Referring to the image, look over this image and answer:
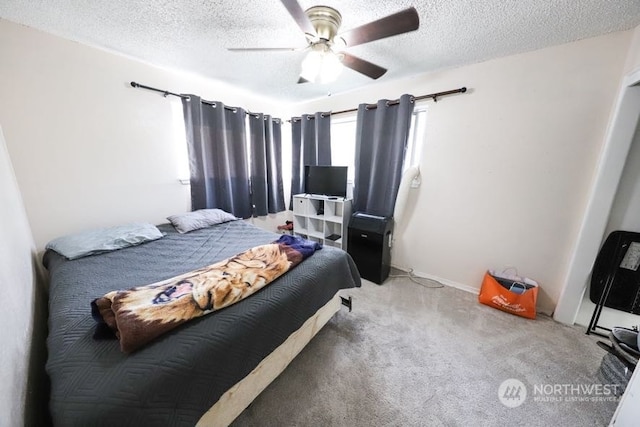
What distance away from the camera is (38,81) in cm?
163

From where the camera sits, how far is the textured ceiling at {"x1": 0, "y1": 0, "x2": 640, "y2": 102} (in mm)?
1308

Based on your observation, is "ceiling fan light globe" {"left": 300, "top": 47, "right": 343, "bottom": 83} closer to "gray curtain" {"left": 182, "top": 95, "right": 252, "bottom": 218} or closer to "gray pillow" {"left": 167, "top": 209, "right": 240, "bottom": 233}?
"gray curtain" {"left": 182, "top": 95, "right": 252, "bottom": 218}

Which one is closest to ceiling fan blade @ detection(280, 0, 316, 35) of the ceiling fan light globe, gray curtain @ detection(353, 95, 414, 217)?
the ceiling fan light globe

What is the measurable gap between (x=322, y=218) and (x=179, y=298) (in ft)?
6.75

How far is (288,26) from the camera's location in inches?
59.6

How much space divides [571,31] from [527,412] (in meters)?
2.50

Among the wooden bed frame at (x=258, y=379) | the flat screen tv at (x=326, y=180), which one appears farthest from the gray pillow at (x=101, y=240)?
the flat screen tv at (x=326, y=180)

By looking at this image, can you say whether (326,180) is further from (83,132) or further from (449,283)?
(83,132)

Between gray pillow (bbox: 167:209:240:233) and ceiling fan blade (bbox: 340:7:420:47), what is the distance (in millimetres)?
2102

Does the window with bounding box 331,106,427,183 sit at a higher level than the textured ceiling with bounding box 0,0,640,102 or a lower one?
lower

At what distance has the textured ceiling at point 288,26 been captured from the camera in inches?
51.5

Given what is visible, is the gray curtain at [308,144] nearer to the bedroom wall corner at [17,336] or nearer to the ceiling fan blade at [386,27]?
the ceiling fan blade at [386,27]

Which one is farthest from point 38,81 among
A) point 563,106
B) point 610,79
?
point 610,79

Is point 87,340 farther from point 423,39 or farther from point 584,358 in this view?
point 584,358
